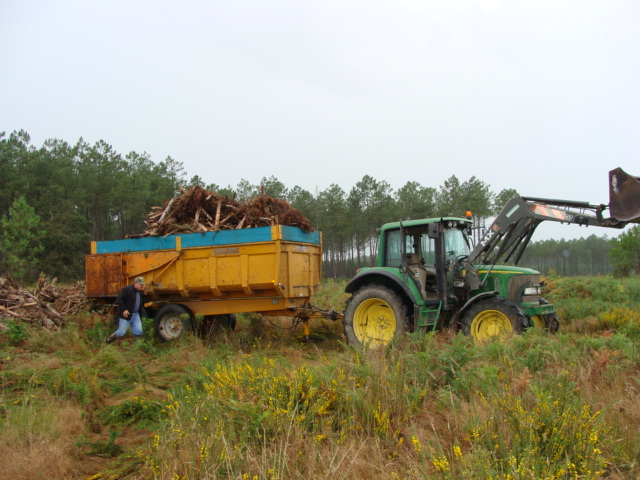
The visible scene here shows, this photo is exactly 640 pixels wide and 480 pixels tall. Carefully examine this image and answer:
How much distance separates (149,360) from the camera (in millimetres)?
7316

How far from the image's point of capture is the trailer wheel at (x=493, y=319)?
644cm

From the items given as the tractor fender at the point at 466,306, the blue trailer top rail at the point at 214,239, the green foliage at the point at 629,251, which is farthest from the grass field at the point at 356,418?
the green foliage at the point at 629,251

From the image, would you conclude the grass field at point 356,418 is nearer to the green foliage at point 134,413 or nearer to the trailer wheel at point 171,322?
the green foliage at point 134,413

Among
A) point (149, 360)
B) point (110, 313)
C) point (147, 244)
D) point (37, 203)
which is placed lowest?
point (149, 360)

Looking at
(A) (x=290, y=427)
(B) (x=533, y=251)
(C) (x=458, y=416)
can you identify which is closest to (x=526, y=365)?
(C) (x=458, y=416)

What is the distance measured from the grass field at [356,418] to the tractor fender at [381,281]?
60.3 inches

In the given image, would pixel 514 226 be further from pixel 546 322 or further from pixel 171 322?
pixel 171 322

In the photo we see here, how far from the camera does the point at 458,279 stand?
7.48m

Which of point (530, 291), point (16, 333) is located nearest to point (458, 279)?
point (530, 291)

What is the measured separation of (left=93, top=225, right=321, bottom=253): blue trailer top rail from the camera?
7.93 meters

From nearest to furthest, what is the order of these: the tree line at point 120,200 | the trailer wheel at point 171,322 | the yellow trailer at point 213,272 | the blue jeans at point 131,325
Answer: the yellow trailer at point 213,272 → the blue jeans at point 131,325 → the trailer wheel at point 171,322 → the tree line at point 120,200

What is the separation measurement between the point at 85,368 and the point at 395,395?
403 cm

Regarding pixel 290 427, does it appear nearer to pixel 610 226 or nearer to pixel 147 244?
pixel 610 226

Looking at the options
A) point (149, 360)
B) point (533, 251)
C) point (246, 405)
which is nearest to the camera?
point (246, 405)
